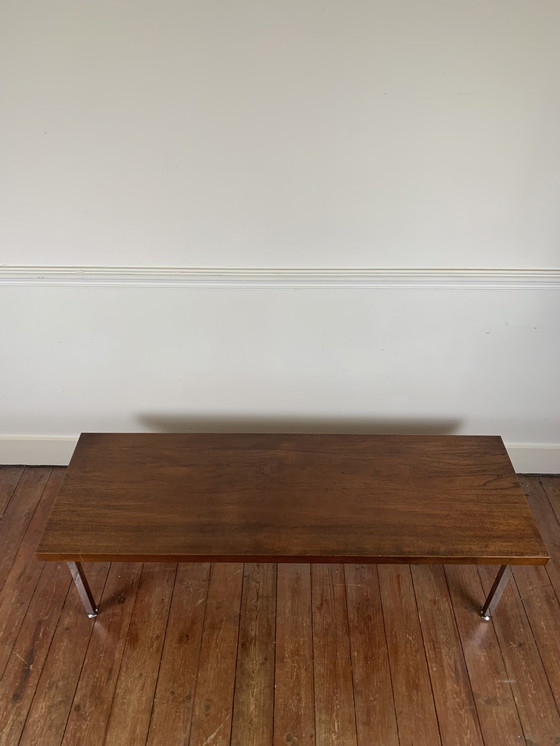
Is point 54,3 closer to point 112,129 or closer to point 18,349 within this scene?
point 112,129

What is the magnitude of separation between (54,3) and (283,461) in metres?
1.32

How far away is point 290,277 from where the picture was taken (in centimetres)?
159

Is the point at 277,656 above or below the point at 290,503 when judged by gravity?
below

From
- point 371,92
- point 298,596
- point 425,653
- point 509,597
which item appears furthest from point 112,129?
point 509,597

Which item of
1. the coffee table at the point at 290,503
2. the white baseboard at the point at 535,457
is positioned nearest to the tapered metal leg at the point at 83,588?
the coffee table at the point at 290,503

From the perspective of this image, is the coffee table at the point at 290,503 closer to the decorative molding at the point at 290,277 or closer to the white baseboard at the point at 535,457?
the white baseboard at the point at 535,457

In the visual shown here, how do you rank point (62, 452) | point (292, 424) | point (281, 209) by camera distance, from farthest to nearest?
point (62, 452) → point (292, 424) → point (281, 209)

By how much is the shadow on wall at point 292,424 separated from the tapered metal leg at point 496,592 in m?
0.55

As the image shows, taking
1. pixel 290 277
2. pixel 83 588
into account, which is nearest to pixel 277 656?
pixel 83 588

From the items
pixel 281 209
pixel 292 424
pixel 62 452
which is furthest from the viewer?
pixel 62 452

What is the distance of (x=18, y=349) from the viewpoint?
1797 millimetres

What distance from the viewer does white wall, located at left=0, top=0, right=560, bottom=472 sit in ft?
4.17

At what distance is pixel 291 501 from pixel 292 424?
44cm

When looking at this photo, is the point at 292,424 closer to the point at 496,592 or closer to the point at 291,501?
the point at 291,501
